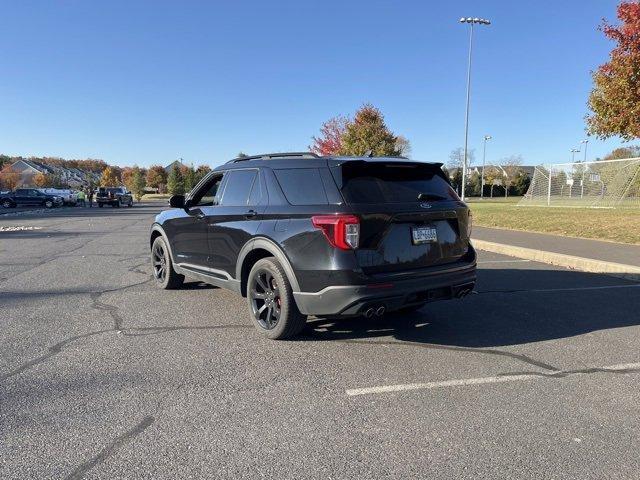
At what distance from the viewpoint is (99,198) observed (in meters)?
48.2

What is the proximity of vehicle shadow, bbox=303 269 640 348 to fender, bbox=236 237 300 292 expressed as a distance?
2.65 feet

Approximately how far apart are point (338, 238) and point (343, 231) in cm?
8

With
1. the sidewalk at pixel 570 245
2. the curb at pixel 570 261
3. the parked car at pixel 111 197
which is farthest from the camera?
the parked car at pixel 111 197

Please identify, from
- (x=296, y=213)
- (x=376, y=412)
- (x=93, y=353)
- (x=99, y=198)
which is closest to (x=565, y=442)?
(x=376, y=412)

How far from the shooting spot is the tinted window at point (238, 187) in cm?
559

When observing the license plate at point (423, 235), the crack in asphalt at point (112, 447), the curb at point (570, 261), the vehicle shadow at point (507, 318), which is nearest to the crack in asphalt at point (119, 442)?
the crack in asphalt at point (112, 447)

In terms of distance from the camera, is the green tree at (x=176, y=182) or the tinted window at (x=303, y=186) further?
the green tree at (x=176, y=182)

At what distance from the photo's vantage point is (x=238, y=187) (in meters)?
5.79

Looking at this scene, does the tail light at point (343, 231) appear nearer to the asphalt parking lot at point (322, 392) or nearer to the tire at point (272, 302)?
the tire at point (272, 302)

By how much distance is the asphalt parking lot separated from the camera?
2.89 meters

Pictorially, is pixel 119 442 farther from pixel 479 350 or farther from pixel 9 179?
pixel 9 179

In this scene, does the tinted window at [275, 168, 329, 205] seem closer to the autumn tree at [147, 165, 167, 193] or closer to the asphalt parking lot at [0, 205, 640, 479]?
the asphalt parking lot at [0, 205, 640, 479]

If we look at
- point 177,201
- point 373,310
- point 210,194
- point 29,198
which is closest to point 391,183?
point 373,310

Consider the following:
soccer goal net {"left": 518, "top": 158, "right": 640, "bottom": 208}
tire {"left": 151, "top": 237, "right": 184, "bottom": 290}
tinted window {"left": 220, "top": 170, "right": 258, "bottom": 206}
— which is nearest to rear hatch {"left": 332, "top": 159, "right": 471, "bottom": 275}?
tinted window {"left": 220, "top": 170, "right": 258, "bottom": 206}
